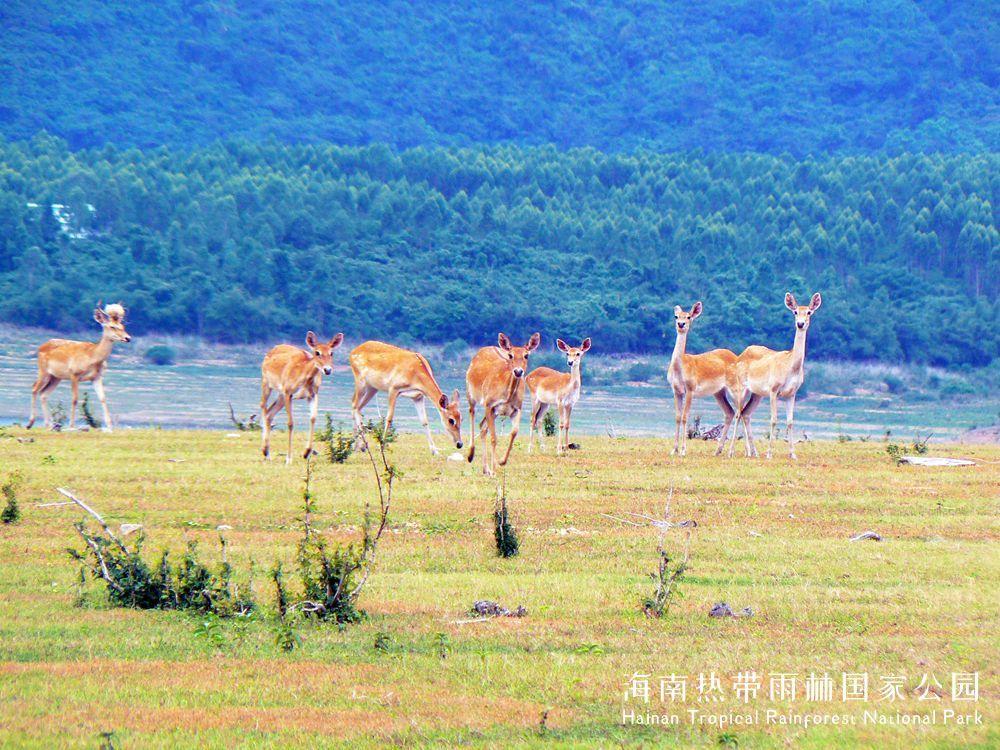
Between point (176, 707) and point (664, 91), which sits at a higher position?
point (664, 91)

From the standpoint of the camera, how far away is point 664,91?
593ft

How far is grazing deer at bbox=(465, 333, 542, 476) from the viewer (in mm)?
19469

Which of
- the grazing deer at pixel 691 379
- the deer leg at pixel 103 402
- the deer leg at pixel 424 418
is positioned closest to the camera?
the deer leg at pixel 424 418

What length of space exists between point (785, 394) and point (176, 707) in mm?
17547

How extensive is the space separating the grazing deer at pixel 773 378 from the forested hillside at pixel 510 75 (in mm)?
128441

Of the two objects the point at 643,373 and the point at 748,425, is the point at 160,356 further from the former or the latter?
the point at 748,425

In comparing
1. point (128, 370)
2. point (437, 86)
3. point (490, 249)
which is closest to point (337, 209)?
point (490, 249)

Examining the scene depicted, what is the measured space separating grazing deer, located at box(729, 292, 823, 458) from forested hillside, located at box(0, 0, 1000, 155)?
128 meters

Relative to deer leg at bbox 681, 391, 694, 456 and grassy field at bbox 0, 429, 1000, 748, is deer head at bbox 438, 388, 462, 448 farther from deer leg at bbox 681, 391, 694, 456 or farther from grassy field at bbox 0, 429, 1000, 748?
grassy field at bbox 0, 429, 1000, 748

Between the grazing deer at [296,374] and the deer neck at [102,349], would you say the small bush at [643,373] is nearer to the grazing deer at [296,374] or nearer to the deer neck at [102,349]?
the deer neck at [102,349]

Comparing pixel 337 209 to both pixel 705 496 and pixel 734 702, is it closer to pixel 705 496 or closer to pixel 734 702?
pixel 705 496

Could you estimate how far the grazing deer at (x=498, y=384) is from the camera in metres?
19.5

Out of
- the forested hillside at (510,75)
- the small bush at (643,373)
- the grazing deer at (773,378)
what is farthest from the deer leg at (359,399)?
the forested hillside at (510,75)

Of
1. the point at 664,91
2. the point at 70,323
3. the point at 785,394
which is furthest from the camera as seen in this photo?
the point at 664,91
